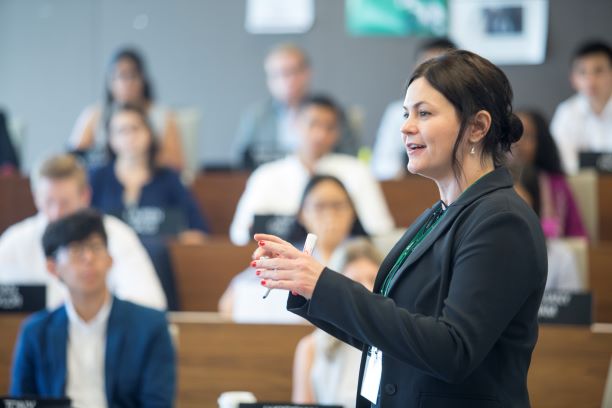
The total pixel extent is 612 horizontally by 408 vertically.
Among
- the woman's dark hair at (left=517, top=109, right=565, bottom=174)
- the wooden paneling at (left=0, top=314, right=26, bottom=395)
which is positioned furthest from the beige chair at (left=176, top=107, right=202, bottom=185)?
the wooden paneling at (left=0, top=314, right=26, bottom=395)

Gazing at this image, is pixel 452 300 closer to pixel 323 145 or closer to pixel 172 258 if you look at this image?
pixel 172 258

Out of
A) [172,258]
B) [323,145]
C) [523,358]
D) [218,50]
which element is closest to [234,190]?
[323,145]

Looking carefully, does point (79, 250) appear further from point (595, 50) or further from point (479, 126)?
point (595, 50)

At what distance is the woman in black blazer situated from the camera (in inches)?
55.3

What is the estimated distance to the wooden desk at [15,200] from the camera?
5.07 m

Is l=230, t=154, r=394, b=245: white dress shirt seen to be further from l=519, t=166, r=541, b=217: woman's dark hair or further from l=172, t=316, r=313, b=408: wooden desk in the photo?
l=172, t=316, r=313, b=408: wooden desk

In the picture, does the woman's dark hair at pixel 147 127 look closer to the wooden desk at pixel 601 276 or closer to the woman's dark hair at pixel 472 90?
the wooden desk at pixel 601 276

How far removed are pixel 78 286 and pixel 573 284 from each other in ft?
6.54

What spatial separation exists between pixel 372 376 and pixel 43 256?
2.60 meters

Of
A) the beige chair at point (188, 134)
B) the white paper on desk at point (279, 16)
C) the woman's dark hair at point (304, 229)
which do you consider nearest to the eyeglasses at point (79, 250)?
the woman's dark hair at point (304, 229)

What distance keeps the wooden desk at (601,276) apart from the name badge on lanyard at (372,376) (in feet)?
8.43

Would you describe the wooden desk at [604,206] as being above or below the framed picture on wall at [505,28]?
below

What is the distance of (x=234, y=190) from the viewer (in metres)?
5.12

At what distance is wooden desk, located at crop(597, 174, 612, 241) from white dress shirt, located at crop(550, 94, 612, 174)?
1.08 metres
